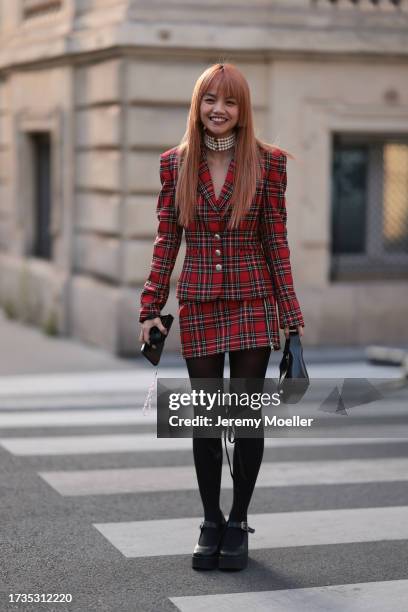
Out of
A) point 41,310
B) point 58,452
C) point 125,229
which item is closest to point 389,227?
point 125,229

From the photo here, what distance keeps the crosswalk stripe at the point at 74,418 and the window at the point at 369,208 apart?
4.27 m

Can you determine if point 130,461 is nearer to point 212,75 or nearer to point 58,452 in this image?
point 58,452

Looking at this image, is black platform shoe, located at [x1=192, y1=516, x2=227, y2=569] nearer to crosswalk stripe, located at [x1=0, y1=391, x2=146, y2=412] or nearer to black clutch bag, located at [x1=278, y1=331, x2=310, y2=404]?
black clutch bag, located at [x1=278, y1=331, x2=310, y2=404]

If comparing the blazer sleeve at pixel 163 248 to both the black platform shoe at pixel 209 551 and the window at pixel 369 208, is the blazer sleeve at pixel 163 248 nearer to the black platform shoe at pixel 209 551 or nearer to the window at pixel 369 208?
the black platform shoe at pixel 209 551

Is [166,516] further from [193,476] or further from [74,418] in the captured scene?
[74,418]

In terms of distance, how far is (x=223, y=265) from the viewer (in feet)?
16.0

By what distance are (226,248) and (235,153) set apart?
0.36 m

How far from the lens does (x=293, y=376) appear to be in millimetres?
4820

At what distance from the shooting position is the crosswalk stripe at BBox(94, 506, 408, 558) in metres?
5.38

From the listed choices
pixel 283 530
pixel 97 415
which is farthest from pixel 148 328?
pixel 97 415

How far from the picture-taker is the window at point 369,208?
42.2 ft

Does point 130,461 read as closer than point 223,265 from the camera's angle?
No

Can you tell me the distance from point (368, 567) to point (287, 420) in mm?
659

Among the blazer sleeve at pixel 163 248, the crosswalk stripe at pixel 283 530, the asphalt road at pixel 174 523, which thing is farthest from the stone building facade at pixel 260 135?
the blazer sleeve at pixel 163 248
